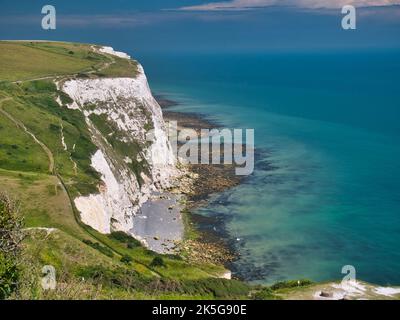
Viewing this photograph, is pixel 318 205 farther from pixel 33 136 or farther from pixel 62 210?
pixel 33 136

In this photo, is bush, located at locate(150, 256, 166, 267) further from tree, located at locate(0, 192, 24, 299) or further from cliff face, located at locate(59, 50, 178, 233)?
tree, located at locate(0, 192, 24, 299)

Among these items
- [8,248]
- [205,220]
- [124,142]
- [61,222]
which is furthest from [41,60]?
[8,248]

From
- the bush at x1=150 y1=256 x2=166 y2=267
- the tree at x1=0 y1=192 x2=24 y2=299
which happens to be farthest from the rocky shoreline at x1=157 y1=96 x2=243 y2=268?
the tree at x1=0 y1=192 x2=24 y2=299

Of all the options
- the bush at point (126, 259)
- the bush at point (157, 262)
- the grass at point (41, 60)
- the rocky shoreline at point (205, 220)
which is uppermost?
the grass at point (41, 60)

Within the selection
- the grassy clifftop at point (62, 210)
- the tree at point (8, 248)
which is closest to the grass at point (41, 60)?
the grassy clifftop at point (62, 210)

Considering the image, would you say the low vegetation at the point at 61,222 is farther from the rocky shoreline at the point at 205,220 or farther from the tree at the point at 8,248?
the rocky shoreline at the point at 205,220
